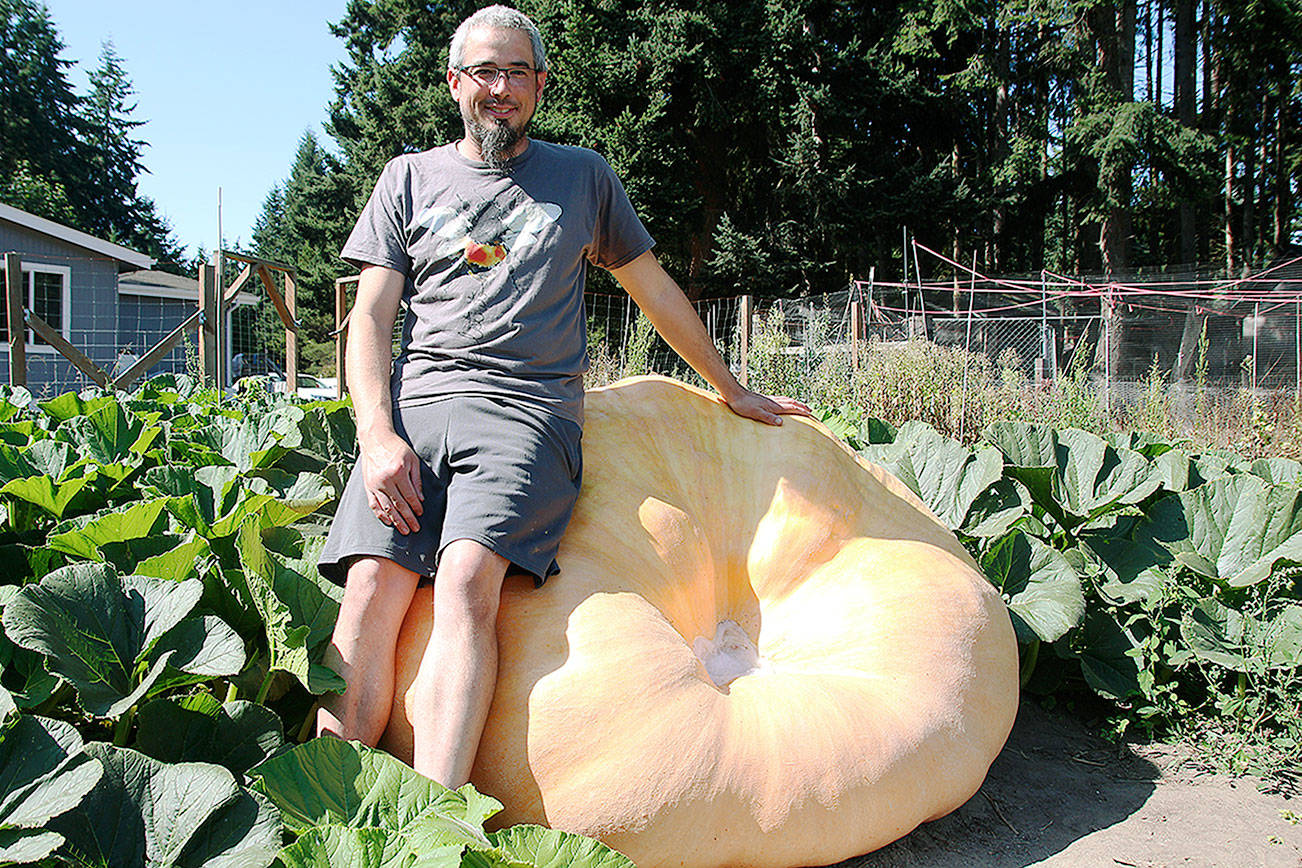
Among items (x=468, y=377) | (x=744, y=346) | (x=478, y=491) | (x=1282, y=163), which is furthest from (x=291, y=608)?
(x=1282, y=163)

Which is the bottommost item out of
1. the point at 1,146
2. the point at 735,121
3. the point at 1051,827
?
the point at 1051,827

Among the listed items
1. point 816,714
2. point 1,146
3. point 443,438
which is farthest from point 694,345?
point 1,146

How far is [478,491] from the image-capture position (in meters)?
1.91

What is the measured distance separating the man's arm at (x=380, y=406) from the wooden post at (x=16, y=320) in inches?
217

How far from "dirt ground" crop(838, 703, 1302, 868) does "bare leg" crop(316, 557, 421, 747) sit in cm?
107

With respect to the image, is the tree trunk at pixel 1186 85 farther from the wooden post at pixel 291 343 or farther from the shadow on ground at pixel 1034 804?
the shadow on ground at pixel 1034 804

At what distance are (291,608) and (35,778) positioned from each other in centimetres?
54

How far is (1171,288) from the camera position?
45.6 feet

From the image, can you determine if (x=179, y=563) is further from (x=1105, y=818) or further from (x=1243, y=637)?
(x=1243, y=637)

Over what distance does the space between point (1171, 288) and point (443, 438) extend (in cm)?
1478

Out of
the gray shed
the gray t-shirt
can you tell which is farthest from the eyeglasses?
the gray shed

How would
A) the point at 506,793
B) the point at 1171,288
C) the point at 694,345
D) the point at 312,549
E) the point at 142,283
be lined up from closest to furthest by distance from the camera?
the point at 506,793
the point at 312,549
the point at 694,345
the point at 1171,288
the point at 142,283

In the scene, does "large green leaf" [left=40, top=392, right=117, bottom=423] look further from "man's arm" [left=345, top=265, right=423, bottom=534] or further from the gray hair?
the gray hair

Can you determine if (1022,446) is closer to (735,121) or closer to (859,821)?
(859,821)
